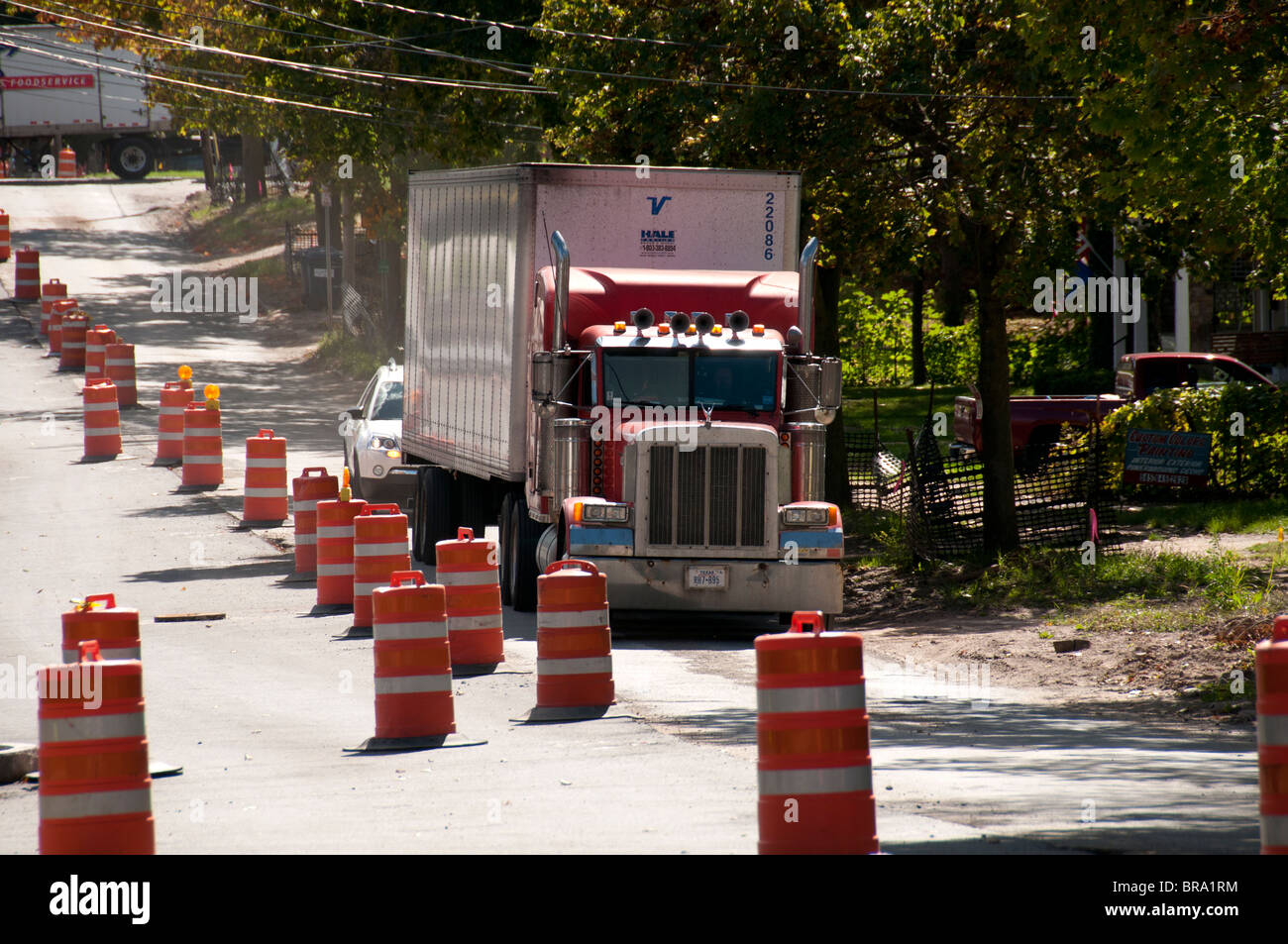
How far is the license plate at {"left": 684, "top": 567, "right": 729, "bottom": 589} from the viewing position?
14.3 m

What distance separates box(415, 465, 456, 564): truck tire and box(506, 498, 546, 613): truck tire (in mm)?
2828

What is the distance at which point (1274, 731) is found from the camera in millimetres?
6395

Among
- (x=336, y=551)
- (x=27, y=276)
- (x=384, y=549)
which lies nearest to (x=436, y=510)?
(x=336, y=551)

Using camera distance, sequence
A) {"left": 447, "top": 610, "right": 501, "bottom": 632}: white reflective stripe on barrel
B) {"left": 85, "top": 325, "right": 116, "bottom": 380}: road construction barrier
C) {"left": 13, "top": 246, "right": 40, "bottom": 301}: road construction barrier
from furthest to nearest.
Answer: {"left": 13, "top": 246, "right": 40, "bottom": 301}: road construction barrier, {"left": 85, "top": 325, "right": 116, "bottom": 380}: road construction barrier, {"left": 447, "top": 610, "right": 501, "bottom": 632}: white reflective stripe on barrel

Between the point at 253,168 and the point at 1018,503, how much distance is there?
138 ft

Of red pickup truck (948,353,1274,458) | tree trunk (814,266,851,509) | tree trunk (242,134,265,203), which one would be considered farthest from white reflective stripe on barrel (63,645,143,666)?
tree trunk (242,134,265,203)

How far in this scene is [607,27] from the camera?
21.3m

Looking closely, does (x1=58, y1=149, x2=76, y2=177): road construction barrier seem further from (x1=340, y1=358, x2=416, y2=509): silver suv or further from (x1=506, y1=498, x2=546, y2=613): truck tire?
(x1=506, y1=498, x2=546, y2=613): truck tire

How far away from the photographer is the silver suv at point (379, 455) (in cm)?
2167

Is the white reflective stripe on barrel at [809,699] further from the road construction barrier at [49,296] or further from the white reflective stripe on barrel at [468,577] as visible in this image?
the road construction barrier at [49,296]

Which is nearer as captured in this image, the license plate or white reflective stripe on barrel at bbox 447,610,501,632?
white reflective stripe on barrel at bbox 447,610,501,632

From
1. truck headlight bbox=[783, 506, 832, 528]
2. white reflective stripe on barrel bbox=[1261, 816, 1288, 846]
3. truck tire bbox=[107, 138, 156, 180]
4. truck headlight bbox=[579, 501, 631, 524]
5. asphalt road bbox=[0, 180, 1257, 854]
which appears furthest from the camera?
truck tire bbox=[107, 138, 156, 180]
